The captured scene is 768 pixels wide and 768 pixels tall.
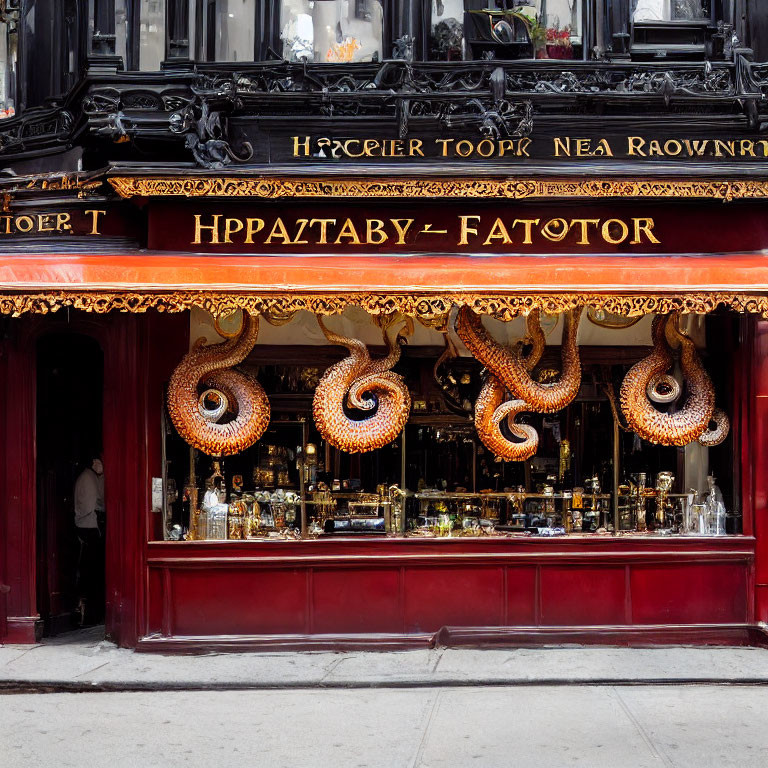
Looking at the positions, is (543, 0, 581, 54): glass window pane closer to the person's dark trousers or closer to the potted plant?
the potted plant

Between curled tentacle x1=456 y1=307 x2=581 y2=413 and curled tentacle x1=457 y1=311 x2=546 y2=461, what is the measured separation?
3.8 inches

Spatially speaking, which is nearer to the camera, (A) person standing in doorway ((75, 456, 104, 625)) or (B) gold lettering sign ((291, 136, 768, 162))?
(B) gold lettering sign ((291, 136, 768, 162))

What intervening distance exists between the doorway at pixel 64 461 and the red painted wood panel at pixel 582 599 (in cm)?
488

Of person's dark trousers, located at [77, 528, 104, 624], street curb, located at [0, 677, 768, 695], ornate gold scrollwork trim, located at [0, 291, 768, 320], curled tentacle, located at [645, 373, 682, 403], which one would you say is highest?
ornate gold scrollwork trim, located at [0, 291, 768, 320]

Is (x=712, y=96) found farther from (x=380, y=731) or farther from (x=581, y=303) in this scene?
(x=380, y=731)

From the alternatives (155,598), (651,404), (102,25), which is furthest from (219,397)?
(651,404)

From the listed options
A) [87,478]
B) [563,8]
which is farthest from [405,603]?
[563,8]

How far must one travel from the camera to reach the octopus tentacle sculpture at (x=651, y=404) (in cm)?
1154

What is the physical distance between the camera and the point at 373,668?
35.2 ft

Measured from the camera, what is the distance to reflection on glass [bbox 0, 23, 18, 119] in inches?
513

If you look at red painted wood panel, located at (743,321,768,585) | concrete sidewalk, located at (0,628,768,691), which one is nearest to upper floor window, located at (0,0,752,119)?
red painted wood panel, located at (743,321,768,585)

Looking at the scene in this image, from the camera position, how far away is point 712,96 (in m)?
11.5

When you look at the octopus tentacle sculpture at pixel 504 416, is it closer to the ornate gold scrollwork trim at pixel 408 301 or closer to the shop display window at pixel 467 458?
the shop display window at pixel 467 458

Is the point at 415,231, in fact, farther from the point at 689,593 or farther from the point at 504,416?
the point at 689,593
